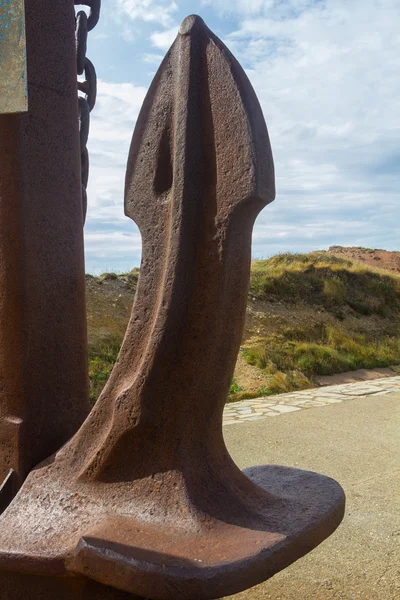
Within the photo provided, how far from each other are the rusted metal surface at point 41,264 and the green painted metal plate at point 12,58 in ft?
0.64

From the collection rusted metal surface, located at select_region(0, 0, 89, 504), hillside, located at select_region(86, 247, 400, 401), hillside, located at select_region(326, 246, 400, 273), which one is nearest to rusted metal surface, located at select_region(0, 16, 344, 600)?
rusted metal surface, located at select_region(0, 0, 89, 504)

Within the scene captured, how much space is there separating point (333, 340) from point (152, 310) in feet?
39.1

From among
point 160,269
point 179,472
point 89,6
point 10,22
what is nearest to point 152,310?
point 160,269

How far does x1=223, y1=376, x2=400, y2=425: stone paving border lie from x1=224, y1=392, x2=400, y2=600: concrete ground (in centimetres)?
25

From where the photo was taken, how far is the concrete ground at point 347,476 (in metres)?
3.10

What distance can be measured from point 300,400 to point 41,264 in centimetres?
685

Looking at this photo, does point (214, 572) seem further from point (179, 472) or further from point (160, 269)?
point (160, 269)

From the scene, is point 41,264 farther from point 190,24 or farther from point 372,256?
point 372,256

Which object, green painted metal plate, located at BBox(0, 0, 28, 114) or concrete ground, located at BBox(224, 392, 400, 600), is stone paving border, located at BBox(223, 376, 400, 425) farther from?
green painted metal plate, located at BBox(0, 0, 28, 114)

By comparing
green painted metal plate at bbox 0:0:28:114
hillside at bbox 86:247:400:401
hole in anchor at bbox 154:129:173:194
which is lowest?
hillside at bbox 86:247:400:401

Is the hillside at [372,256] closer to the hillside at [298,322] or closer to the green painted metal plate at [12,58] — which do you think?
the hillside at [298,322]

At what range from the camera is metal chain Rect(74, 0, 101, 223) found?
281 cm

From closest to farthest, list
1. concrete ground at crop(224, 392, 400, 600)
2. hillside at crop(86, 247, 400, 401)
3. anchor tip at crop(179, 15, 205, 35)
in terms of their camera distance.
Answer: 1. anchor tip at crop(179, 15, 205, 35)
2. concrete ground at crop(224, 392, 400, 600)
3. hillside at crop(86, 247, 400, 401)

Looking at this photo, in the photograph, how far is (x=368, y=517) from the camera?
4.04 metres
